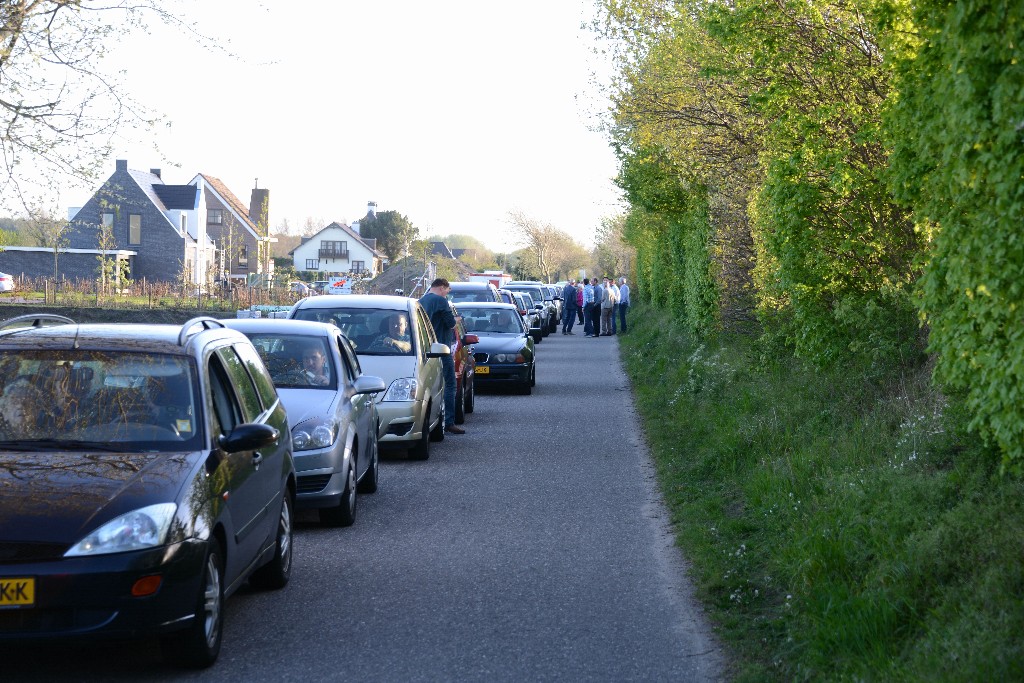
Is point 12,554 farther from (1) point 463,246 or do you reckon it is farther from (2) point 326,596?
(1) point 463,246

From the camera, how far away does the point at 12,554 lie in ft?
16.7

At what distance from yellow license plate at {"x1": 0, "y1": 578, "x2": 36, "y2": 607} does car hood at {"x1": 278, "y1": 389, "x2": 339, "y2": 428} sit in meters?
4.39

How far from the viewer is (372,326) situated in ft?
45.9

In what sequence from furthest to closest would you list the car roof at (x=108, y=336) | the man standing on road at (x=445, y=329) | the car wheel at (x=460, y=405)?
the car wheel at (x=460, y=405) < the man standing on road at (x=445, y=329) < the car roof at (x=108, y=336)

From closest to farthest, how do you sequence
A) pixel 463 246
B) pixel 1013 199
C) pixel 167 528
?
pixel 1013 199 < pixel 167 528 < pixel 463 246

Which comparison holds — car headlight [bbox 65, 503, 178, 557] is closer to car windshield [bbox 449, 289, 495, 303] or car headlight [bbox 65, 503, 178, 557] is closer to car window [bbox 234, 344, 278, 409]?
car window [bbox 234, 344, 278, 409]

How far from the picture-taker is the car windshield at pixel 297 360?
1038 cm

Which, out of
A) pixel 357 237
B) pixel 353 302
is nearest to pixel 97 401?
pixel 353 302

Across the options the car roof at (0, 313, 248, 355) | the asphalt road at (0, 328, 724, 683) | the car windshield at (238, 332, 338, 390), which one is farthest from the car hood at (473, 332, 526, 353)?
the car roof at (0, 313, 248, 355)

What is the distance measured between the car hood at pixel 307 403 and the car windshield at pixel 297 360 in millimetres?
172

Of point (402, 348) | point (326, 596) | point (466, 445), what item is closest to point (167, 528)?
point (326, 596)

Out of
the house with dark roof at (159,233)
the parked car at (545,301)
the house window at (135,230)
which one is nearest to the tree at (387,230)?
the house with dark roof at (159,233)

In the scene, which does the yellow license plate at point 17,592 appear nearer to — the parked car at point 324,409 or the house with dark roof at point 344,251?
the parked car at point 324,409

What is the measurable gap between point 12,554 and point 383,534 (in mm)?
4371
